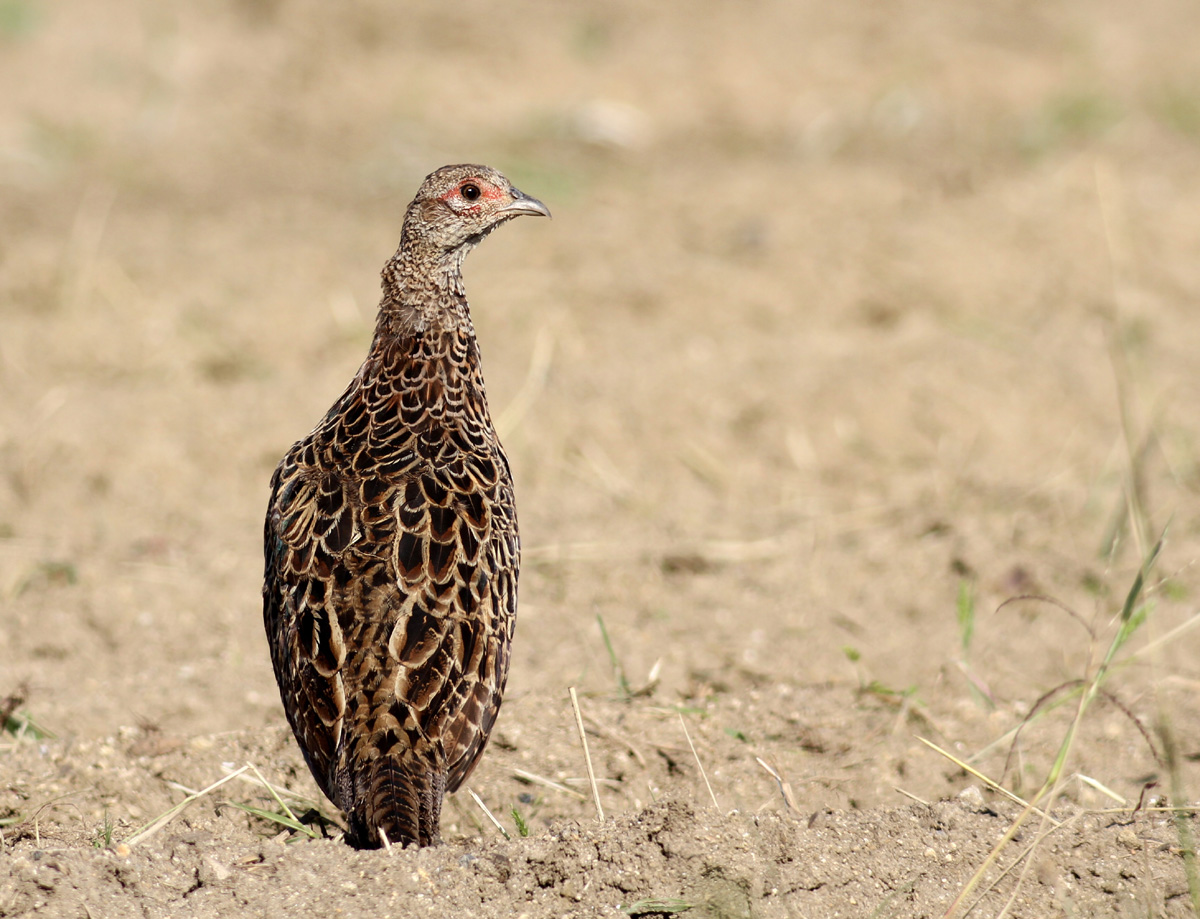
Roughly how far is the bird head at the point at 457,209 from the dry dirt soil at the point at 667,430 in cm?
147

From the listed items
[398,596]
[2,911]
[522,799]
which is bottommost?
[522,799]

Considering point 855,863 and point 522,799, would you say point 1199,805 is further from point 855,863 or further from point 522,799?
point 522,799

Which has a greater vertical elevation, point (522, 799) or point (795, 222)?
point (795, 222)

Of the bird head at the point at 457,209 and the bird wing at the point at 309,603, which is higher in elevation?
the bird head at the point at 457,209

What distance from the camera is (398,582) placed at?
3.65 metres

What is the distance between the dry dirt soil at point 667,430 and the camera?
Answer: 3535mm

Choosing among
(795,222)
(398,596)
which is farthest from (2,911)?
(795,222)

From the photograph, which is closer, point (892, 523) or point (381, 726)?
point (381, 726)

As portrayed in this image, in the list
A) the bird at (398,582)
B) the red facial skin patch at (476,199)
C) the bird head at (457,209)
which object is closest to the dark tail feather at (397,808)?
the bird at (398,582)

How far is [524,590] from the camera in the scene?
568 cm

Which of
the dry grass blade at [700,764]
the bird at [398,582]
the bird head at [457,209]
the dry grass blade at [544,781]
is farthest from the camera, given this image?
the bird head at [457,209]

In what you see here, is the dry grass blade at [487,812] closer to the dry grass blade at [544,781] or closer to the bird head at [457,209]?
the dry grass blade at [544,781]

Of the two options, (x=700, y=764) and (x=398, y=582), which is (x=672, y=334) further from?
(x=398, y=582)

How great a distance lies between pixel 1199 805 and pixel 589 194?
21.6 feet
